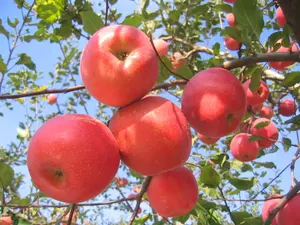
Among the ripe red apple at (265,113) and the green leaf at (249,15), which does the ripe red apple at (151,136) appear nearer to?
the green leaf at (249,15)

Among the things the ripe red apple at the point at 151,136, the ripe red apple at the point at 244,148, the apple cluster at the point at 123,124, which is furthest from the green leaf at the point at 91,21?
the ripe red apple at the point at 244,148

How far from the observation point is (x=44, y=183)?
37.3 inches

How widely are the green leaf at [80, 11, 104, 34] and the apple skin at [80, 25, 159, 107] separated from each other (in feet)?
0.63

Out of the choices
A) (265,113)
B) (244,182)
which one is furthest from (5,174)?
(265,113)

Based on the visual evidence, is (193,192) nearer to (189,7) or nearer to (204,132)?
(204,132)

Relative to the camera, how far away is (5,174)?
140cm

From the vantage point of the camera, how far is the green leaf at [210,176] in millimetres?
1631

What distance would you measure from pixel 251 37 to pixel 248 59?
205mm

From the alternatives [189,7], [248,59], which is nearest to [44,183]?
[248,59]

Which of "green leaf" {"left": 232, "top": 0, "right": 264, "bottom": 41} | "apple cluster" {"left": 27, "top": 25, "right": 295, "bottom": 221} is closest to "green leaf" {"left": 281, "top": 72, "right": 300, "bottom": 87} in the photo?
"green leaf" {"left": 232, "top": 0, "right": 264, "bottom": 41}

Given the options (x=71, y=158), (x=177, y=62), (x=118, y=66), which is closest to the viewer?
(x=71, y=158)

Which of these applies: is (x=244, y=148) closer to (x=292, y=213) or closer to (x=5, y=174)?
(x=292, y=213)

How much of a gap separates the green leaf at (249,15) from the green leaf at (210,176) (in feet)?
2.30

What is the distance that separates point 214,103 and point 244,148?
1.41 m
